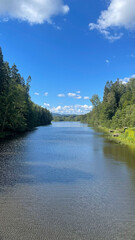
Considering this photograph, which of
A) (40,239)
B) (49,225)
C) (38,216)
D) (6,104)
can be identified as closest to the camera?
(40,239)

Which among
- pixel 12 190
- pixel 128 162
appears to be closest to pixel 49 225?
pixel 12 190

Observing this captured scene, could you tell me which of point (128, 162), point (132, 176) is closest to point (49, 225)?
point (132, 176)

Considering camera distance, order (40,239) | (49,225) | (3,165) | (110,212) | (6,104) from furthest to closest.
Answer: (6,104) → (3,165) → (110,212) → (49,225) → (40,239)

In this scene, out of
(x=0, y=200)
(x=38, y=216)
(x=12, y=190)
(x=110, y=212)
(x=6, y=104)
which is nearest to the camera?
(x=38, y=216)

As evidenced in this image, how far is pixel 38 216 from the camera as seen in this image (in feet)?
26.8

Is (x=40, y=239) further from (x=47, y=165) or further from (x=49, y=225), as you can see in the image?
(x=47, y=165)

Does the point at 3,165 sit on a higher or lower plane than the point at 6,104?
lower

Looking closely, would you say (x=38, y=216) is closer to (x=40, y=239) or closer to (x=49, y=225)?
(x=49, y=225)

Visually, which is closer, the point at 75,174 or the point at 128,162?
the point at 75,174

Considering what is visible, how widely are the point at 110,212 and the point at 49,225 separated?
124 inches

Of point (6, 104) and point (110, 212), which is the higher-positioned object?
point (6, 104)

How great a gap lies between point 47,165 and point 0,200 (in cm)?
809

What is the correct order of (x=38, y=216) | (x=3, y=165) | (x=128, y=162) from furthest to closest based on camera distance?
(x=128, y=162), (x=3, y=165), (x=38, y=216)

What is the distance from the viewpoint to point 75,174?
1484 centimetres
